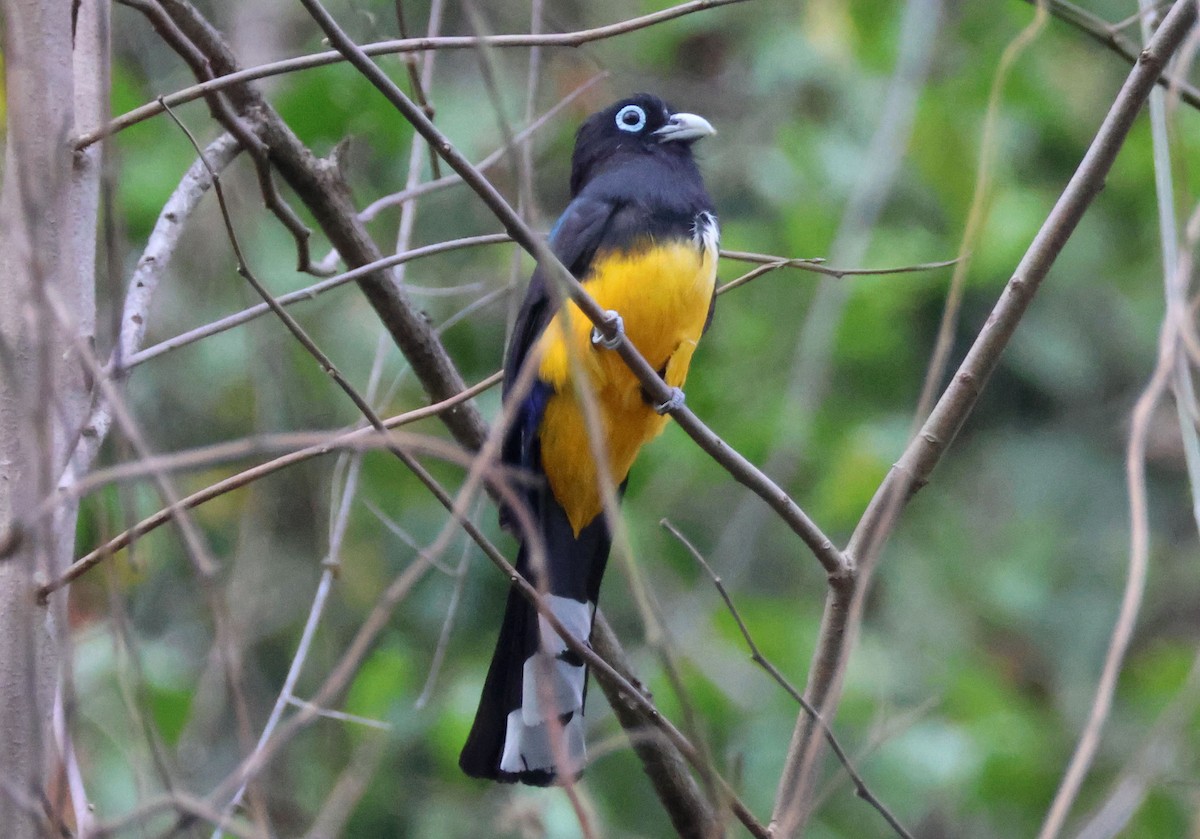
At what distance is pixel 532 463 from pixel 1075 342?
3.69 metres

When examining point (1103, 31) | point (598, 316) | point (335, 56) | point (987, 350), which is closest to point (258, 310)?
point (335, 56)

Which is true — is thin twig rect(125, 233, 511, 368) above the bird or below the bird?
above

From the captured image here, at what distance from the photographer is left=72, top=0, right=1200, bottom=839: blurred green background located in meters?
4.47

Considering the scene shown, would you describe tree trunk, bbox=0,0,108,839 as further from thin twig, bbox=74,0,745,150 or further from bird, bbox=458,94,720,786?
bird, bbox=458,94,720,786

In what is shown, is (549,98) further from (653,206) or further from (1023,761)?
(1023,761)

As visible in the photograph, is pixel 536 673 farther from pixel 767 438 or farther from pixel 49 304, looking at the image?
pixel 767 438

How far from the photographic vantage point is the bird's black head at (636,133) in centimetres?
404

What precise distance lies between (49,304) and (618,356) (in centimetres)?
193

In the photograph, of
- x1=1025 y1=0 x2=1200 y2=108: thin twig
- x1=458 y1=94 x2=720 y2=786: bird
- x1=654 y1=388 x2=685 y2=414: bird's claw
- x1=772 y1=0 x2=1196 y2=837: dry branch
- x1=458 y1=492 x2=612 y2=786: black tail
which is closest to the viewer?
x1=772 y1=0 x2=1196 y2=837: dry branch

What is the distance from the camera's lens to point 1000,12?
254 inches

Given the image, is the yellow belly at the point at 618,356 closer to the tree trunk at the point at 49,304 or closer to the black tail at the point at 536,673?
the black tail at the point at 536,673

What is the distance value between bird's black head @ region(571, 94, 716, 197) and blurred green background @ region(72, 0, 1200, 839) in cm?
44

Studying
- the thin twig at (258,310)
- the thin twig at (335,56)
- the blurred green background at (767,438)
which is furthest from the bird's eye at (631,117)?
the thin twig at (335,56)

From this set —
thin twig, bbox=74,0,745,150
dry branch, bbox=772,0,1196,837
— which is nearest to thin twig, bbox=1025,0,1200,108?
dry branch, bbox=772,0,1196,837
